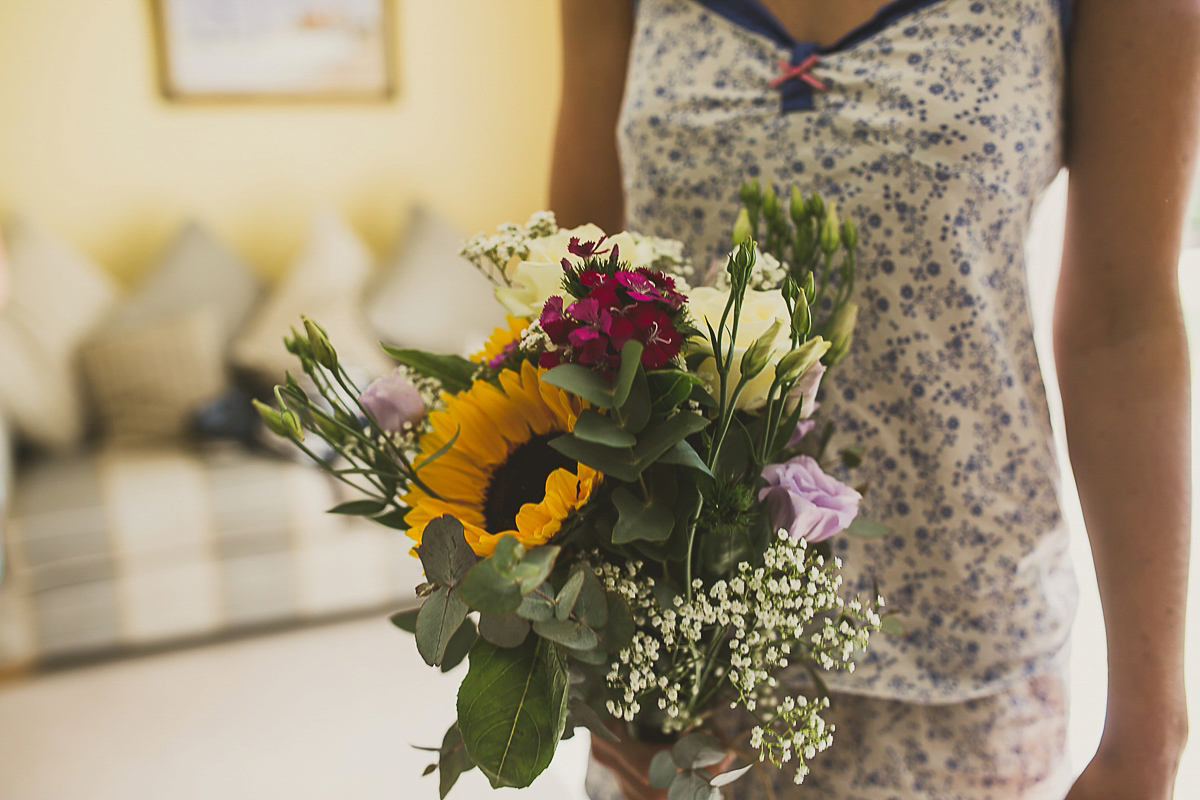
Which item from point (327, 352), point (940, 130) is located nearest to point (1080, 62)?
point (940, 130)

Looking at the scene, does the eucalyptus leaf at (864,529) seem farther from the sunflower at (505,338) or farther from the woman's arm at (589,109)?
the woman's arm at (589,109)

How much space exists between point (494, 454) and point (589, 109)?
0.53 m

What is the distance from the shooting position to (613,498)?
1.51 feet

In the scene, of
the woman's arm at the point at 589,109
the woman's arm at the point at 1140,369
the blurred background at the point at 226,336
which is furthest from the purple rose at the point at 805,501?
the blurred background at the point at 226,336

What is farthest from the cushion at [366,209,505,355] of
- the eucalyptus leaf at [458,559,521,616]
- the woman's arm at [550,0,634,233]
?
the eucalyptus leaf at [458,559,521,616]

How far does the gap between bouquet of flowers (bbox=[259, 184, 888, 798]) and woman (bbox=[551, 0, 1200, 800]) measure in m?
0.19

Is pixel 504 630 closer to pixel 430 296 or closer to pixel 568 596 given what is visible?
pixel 568 596

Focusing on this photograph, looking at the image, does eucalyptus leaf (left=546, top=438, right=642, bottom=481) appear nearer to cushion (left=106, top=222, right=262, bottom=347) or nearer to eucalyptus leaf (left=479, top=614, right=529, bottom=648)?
eucalyptus leaf (left=479, top=614, right=529, bottom=648)

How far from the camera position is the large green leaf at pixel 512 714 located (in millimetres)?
431

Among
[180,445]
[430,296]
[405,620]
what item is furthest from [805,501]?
[430,296]

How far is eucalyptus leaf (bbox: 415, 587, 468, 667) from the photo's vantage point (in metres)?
0.44

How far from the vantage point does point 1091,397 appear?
2.39ft

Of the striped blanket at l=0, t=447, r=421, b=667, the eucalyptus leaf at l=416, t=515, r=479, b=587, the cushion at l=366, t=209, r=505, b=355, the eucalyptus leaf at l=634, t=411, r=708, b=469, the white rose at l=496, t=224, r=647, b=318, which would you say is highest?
the white rose at l=496, t=224, r=647, b=318

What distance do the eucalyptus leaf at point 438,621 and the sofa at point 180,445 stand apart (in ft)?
6.98
